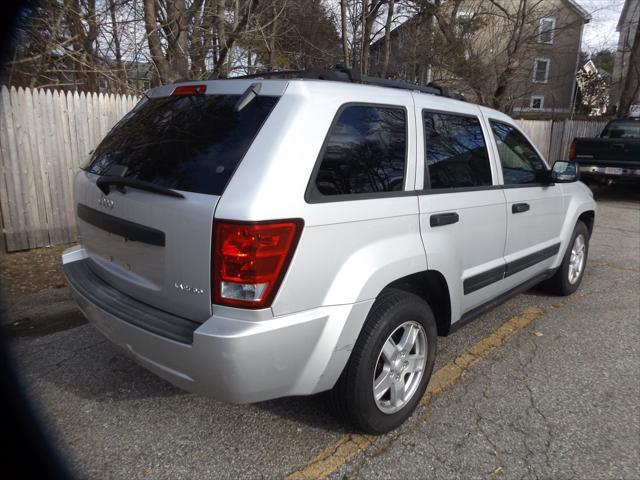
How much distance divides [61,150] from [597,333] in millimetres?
6554

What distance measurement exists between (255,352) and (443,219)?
4.59ft

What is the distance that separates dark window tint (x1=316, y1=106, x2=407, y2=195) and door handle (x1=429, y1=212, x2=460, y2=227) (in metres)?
0.30

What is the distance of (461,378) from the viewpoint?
3150mm

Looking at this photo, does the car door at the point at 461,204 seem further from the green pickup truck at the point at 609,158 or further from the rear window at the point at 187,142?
the green pickup truck at the point at 609,158

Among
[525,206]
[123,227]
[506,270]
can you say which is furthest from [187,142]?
[525,206]

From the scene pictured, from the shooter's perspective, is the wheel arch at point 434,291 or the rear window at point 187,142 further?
the wheel arch at point 434,291

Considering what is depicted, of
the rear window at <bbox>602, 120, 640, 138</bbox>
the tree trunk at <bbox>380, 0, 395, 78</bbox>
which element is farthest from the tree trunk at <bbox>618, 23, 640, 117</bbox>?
the tree trunk at <bbox>380, 0, 395, 78</bbox>

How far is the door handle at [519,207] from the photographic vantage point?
3.46 m

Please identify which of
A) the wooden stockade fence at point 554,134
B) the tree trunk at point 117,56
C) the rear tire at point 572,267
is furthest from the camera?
the wooden stockade fence at point 554,134

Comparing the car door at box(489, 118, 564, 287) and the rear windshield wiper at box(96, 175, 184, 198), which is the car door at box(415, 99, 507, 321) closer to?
the car door at box(489, 118, 564, 287)

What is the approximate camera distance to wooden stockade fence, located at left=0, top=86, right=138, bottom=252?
5.80m

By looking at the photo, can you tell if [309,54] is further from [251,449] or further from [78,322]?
[251,449]

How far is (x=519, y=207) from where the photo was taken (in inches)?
139

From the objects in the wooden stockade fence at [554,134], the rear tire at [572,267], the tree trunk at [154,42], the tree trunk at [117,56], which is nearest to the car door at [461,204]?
Result: the rear tire at [572,267]
